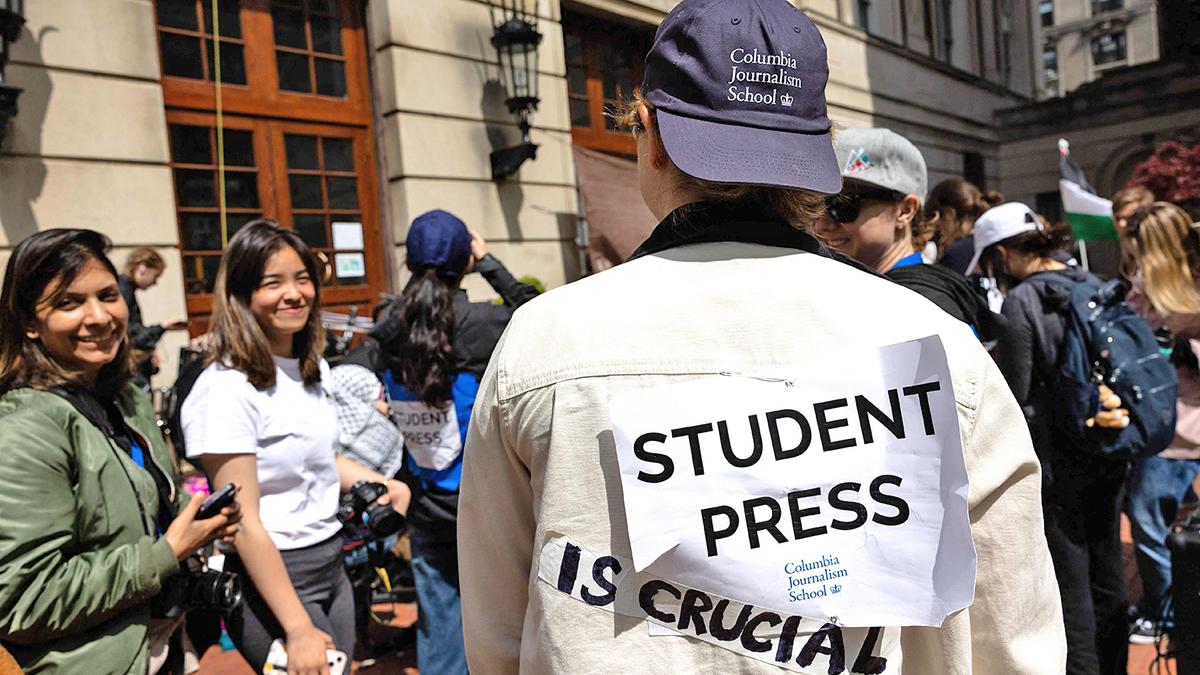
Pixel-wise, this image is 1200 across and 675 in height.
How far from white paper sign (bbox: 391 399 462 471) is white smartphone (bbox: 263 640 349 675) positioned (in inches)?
36.0

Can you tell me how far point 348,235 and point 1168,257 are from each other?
20.4ft

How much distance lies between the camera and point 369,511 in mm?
2771

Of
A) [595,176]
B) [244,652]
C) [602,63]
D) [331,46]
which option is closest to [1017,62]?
[602,63]

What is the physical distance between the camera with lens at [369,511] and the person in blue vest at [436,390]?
0.41 metres

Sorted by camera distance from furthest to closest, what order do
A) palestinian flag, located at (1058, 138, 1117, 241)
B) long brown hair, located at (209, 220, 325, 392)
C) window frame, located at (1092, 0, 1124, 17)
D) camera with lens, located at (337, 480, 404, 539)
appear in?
window frame, located at (1092, 0, 1124, 17), palestinian flag, located at (1058, 138, 1117, 241), camera with lens, located at (337, 480, 404, 539), long brown hair, located at (209, 220, 325, 392)

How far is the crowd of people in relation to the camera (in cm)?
105

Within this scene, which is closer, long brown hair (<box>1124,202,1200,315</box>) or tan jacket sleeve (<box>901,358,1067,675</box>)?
tan jacket sleeve (<box>901,358,1067,675</box>)

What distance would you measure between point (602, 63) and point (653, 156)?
8.76m

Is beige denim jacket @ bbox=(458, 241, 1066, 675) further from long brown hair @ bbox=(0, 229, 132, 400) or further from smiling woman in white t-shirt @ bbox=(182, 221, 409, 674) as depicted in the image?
long brown hair @ bbox=(0, 229, 132, 400)

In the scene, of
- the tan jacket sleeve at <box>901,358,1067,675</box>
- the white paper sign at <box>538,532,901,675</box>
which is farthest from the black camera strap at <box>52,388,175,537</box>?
the tan jacket sleeve at <box>901,358,1067,675</box>

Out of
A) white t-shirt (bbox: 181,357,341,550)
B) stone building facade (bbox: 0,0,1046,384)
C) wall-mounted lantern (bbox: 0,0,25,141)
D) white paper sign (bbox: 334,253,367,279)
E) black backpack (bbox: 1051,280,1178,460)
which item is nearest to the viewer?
white t-shirt (bbox: 181,357,341,550)

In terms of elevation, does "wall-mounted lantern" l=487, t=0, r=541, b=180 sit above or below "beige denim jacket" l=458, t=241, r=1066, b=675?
above

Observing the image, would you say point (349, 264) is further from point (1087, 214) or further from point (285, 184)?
point (1087, 214)

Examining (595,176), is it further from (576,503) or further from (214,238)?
(576,503)
